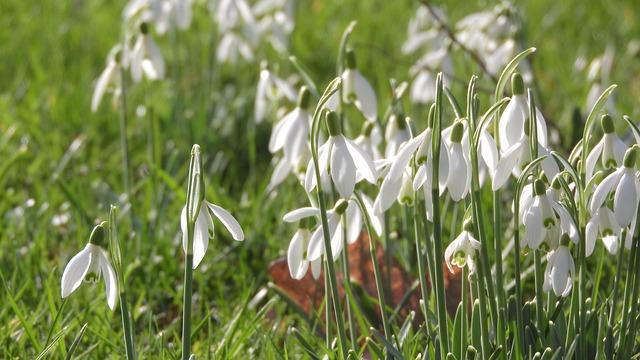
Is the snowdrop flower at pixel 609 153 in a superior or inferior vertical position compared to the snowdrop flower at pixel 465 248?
inferior

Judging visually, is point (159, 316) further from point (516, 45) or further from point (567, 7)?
point (567, 7)

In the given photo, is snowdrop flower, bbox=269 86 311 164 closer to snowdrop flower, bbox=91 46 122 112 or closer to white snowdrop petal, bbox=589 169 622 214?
white snowdrop petal, bbox=589 169 622 214

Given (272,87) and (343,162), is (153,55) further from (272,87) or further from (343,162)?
(343,162)

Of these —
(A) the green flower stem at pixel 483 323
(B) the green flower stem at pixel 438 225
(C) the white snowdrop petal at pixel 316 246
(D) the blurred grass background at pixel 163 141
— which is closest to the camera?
(B) the green flower stem at pixel 438 225

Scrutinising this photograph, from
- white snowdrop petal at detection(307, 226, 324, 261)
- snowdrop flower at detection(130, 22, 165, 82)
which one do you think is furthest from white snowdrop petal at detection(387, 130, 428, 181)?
snowdrop flower at detection(130, 22, 165, 82)

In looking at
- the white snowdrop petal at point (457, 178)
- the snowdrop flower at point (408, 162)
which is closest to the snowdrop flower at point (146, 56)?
the snowdrop flower at point (408, 162)

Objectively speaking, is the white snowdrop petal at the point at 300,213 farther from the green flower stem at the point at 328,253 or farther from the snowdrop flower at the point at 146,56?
the snowdrop flower at the point at 146,56
